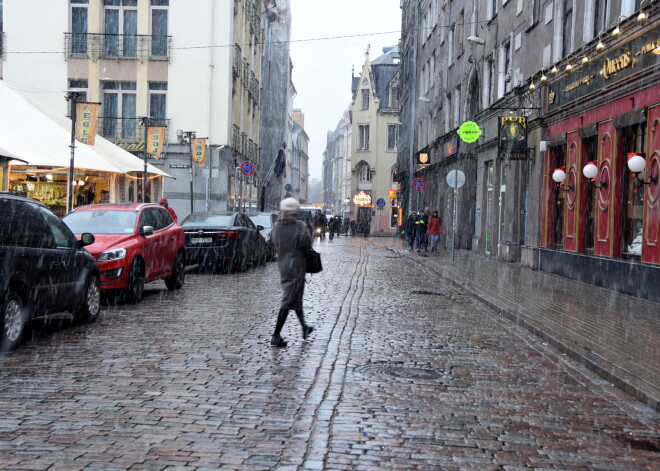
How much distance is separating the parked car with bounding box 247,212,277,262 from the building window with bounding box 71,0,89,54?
16.1 meters

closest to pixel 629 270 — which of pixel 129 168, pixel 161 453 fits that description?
pixel 161 453

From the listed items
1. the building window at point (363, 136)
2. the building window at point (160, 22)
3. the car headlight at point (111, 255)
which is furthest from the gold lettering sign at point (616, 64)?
the building window at point (363, 136)

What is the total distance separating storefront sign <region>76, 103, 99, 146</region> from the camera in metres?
23.1

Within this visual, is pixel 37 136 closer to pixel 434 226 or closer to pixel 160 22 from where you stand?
pixel 434 226

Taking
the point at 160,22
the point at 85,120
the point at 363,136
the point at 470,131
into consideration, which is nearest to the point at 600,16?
the point at 470,131

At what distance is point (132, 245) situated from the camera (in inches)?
499

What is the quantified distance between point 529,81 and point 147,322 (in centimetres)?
1603

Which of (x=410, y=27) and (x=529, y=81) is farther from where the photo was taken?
(x=410, y=27)

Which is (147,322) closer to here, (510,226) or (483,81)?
(510,226)

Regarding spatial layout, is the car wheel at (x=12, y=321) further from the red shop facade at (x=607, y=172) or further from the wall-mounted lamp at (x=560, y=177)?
→ the wall-mounted lamp at (x=560, y=177)

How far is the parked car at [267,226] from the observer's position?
2492 centimetres

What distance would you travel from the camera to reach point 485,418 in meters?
6.00

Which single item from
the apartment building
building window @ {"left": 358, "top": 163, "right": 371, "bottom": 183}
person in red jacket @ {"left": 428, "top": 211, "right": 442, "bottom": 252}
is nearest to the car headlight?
person in red jacket @ {"left": 428, "top": 211, "right": 442, "bottom": 252}

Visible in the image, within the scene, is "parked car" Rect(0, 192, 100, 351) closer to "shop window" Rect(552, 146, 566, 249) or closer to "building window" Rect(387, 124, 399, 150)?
"shop window" Rect(552, 146, 566, 249)
